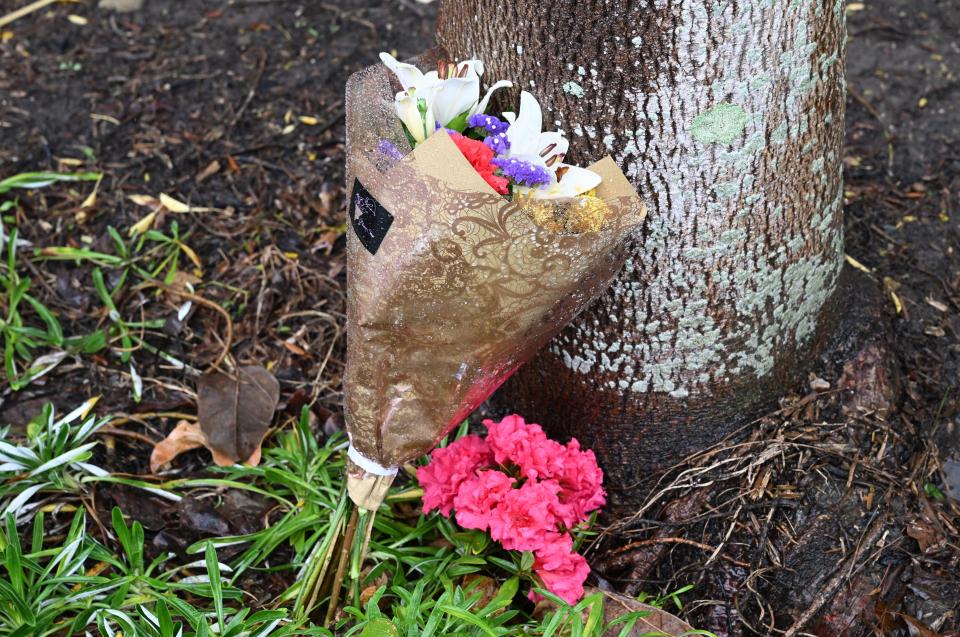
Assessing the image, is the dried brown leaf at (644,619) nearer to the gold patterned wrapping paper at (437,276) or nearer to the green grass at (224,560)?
the green grass at (224,560)

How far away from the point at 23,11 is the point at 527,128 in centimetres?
311

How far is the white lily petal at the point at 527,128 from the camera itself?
1.67m

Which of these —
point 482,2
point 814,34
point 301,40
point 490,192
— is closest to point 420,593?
point 490,192

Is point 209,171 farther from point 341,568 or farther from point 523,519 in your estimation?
point 523,519

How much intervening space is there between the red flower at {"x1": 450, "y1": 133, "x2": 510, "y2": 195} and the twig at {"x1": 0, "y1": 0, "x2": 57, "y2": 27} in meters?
3.11

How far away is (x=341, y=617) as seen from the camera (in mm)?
1961

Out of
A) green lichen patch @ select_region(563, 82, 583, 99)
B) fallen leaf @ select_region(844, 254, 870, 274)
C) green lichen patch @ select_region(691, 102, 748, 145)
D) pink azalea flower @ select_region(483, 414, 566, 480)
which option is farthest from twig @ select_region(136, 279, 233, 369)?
fallen leaf @ select_region(844, 254, 870, 274)

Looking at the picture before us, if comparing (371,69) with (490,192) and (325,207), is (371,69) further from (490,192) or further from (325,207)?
(325,207)

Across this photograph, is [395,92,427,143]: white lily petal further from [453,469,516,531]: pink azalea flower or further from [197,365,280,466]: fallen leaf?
[197,365,280,466]: fallen leaf

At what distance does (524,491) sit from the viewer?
1.81 m

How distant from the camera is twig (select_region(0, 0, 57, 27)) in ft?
12.5

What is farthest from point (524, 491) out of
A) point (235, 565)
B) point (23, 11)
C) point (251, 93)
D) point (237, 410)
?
point (23, 11)

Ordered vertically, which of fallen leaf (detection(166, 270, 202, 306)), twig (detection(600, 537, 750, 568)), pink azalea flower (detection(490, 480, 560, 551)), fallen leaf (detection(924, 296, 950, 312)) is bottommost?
twig (detection(600, 537, 750, 568))

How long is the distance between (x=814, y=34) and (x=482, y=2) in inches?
25.0
